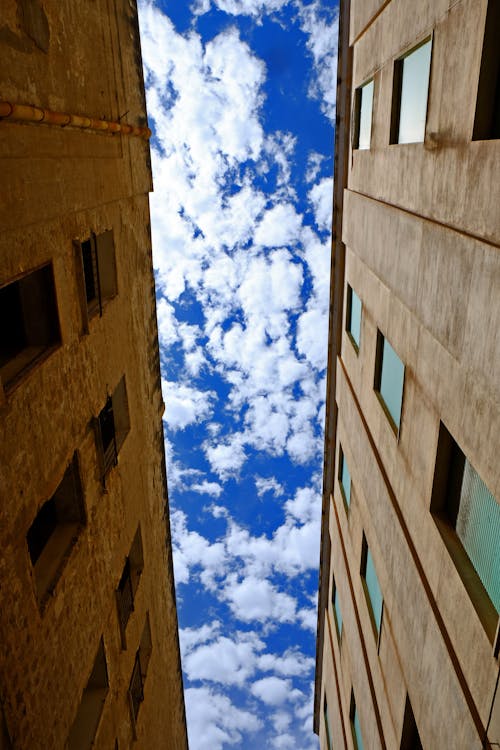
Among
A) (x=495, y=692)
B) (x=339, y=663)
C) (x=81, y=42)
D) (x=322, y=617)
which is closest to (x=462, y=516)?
(x=495, y=692)

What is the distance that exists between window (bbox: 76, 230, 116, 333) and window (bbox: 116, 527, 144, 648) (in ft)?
18.7

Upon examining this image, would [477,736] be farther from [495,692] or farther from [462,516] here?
[462,516]

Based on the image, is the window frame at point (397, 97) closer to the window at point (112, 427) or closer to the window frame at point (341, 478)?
the window at point (112, 427)

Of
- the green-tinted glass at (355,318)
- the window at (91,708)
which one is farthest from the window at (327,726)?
the green-tinted glass at (355,318)

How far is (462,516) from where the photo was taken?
8578mm

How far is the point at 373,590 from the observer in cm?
1403

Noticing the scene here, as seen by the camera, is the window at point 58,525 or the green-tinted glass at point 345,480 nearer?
the window at point 58,525

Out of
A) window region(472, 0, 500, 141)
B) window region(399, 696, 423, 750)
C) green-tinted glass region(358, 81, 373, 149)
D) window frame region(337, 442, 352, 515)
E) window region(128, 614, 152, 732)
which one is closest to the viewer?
window region(472, 0, 500, 141)

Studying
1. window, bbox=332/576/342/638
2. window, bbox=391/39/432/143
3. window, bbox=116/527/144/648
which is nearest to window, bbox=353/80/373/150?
window, bbox=391/39/432/143

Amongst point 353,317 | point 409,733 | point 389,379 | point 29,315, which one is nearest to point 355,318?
point 353,317

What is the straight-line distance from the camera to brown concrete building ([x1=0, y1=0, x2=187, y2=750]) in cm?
687

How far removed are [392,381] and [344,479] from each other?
24.0 ft

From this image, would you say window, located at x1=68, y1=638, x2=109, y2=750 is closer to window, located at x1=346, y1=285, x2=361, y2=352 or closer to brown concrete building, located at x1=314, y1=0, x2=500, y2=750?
brown concrete building, located at x1=314, y1=0, x2=500, y2=750

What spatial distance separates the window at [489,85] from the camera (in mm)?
7056
